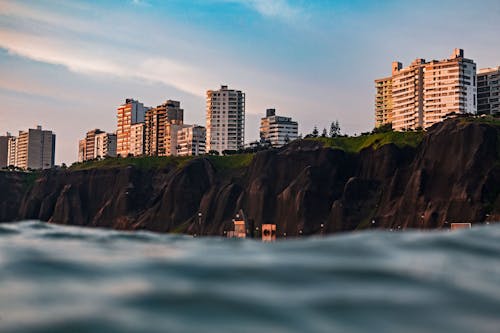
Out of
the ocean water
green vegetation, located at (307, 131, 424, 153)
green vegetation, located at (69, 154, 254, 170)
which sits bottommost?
the ocean water

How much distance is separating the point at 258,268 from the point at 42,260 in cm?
376

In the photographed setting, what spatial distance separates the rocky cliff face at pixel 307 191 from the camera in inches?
4451

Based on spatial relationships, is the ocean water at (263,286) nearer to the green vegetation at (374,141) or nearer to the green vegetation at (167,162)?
the green vegetation at (374,141)

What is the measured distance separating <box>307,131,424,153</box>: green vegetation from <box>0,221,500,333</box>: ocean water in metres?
126

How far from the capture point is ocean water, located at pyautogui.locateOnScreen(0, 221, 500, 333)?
7672 millimetres

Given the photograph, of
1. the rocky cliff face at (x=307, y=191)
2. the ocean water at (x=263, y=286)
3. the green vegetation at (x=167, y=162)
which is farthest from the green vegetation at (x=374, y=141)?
the ocean water at (x=263, y=286)

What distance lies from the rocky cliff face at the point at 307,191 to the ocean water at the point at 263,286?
9802 centimetres

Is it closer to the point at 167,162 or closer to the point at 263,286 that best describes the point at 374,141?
the point at 167,162

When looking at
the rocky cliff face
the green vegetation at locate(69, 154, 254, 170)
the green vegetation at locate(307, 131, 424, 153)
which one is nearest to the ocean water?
the rocky cliff face

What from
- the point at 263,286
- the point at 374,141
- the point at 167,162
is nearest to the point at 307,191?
the point at 374,141

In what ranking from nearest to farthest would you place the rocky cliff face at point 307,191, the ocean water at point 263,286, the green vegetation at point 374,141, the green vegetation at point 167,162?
the ocean water at point 263,286
the rocky cliff face at point 307,191
the green vegetation at point 374,141
the green vegetation at point 167,162

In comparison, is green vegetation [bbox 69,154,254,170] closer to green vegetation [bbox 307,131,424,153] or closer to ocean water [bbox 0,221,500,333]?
green vegetation [bbox 307,131,424,153]

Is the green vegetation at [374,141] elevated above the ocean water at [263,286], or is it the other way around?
the green vegetation at [374,141]

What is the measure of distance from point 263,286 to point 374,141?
138203mm
